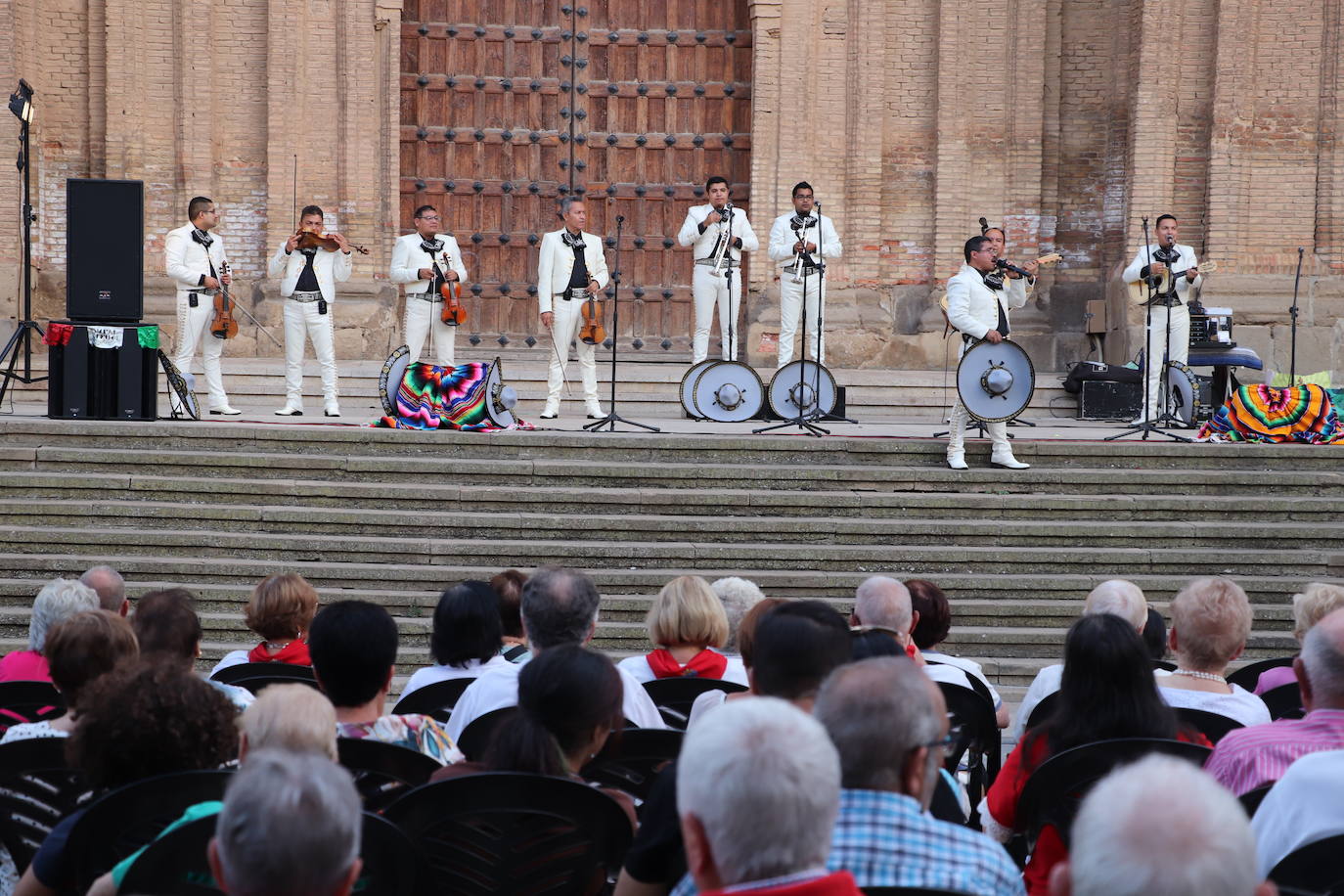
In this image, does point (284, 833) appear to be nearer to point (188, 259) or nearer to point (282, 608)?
point (282, 608)

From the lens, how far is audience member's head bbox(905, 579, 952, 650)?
5941 mm

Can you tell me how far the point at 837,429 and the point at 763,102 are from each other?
5280mm

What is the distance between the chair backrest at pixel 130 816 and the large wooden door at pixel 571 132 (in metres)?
13.9

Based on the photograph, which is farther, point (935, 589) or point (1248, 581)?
point (1248, 581)

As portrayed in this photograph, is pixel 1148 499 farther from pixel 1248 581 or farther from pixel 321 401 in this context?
pixel 321 401

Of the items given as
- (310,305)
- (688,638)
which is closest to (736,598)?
(688,638)

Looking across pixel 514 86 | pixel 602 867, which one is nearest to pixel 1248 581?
pixel 602 867

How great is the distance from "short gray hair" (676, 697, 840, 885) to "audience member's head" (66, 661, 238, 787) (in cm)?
143

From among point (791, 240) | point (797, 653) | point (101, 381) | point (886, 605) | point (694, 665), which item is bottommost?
point (694, 665)

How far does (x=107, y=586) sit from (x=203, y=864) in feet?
9.82

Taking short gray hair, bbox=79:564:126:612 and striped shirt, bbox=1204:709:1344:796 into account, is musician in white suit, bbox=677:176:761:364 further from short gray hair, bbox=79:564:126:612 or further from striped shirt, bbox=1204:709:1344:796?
striped shirt, bbox=1204:709:1344:796

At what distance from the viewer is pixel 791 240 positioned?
1482 centimetres

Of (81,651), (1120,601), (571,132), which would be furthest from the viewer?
(571,132)

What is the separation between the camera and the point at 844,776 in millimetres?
2984
